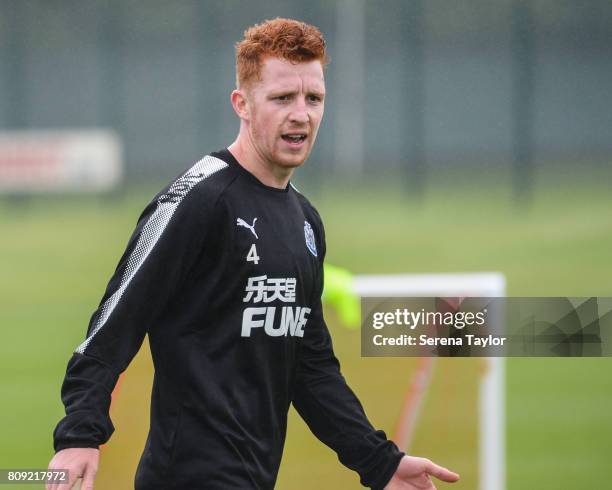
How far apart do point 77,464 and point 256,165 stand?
31.0 inches

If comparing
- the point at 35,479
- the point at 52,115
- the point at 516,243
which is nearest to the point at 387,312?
the point at 35,479

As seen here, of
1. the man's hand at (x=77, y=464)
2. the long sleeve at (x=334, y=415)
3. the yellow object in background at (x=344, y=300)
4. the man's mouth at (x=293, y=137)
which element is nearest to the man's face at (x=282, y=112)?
the man's mouth at (x=293, y=137)

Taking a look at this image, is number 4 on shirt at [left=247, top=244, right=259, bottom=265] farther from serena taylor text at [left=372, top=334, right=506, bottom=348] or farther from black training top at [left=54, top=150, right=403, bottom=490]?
serena taylor text at [left=372, top=334, right=506, bottom=348]

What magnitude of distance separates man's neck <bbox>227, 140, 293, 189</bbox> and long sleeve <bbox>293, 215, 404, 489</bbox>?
234mm

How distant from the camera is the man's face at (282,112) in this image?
2545mm

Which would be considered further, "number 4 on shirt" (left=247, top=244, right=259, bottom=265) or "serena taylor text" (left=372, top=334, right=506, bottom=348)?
"serena taylor text" (left=372, top=334, right=506, bottom=348)

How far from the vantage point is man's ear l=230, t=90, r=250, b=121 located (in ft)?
8.54

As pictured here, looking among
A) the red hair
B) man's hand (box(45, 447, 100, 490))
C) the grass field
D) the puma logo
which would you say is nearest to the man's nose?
the red hair

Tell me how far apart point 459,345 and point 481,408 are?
1.05 ft

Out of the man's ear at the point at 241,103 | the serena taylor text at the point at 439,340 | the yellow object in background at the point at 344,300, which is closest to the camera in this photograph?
the man's ear at the point at 241,103

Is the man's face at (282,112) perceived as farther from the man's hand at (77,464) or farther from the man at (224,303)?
the man's hand at (77,464)

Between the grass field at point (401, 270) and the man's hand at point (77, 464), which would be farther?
the grass field at point (401, 270)

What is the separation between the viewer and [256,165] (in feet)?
8.43

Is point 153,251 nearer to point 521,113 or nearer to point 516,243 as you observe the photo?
point 516,243
